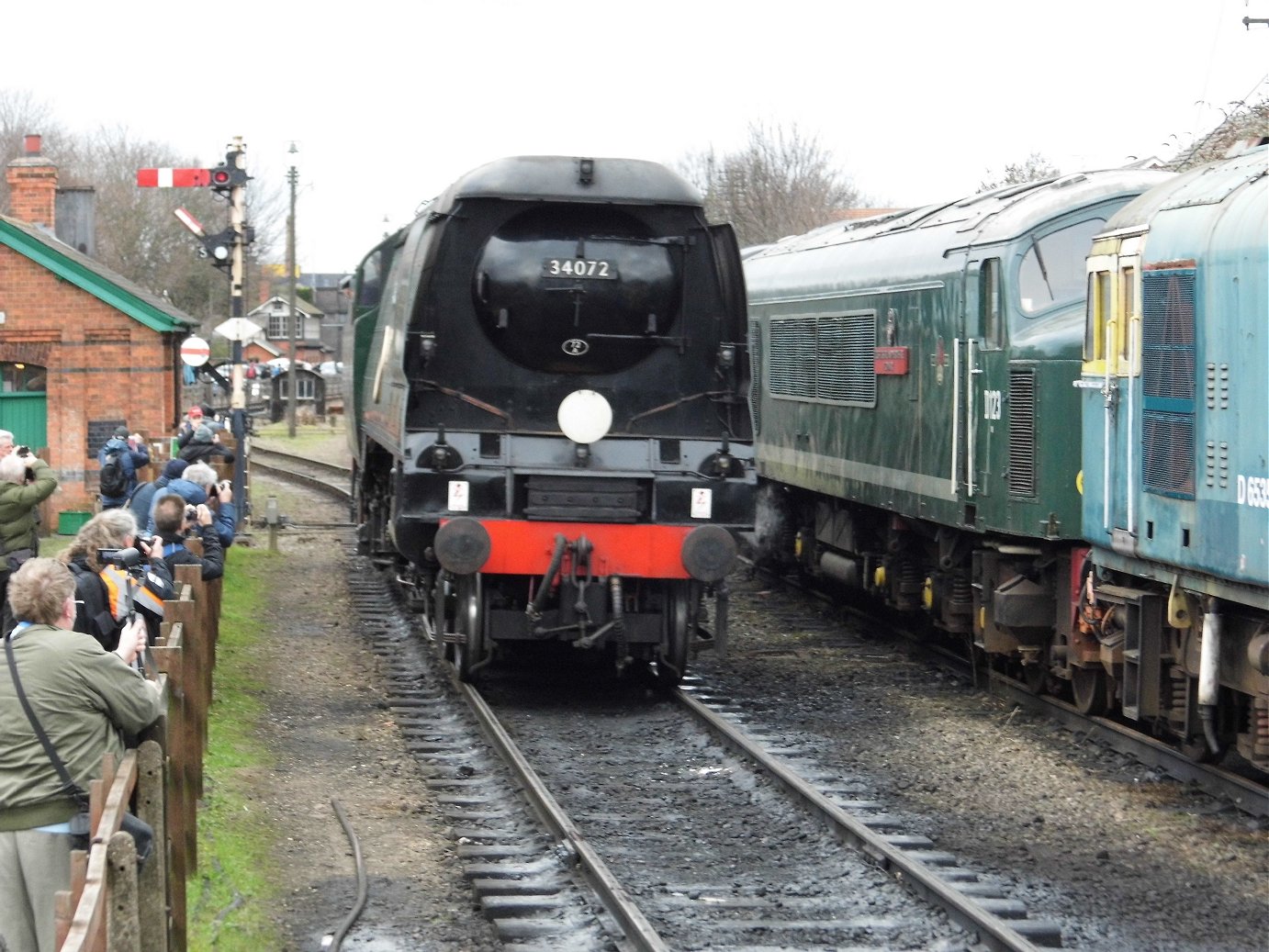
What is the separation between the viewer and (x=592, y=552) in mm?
11742

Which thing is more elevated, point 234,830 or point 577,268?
point 577,268

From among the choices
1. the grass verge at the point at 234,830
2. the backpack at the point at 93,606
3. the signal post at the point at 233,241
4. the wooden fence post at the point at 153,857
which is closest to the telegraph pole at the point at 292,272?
the signal post at the point at 233,241

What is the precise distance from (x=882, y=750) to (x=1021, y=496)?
196cm

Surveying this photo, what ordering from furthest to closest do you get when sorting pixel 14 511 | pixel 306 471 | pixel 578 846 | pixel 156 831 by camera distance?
pixel 306 471
pixel 14 511
pixel 578 846
pixel 156 831

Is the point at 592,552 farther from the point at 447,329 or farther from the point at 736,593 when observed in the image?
the point at 736,593

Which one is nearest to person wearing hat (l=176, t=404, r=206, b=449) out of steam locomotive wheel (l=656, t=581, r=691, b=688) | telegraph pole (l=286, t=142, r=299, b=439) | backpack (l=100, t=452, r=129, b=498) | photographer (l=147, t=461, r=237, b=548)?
backpack (l=100, t=452, r=129, b=498)

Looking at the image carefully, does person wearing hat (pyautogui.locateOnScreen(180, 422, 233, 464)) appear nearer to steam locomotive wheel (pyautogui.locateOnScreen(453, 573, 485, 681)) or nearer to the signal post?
the signal post

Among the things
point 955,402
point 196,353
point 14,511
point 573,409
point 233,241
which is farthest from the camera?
point 196,353

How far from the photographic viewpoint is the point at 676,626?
40.0ft

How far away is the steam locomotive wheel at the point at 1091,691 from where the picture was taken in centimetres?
1109

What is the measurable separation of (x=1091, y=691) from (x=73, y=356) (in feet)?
63.2

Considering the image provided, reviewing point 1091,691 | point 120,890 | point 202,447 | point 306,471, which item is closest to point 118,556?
point 120,890

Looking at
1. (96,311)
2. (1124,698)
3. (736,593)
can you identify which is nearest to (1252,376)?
(1124,698)

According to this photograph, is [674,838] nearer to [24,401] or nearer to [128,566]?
[128,566]
